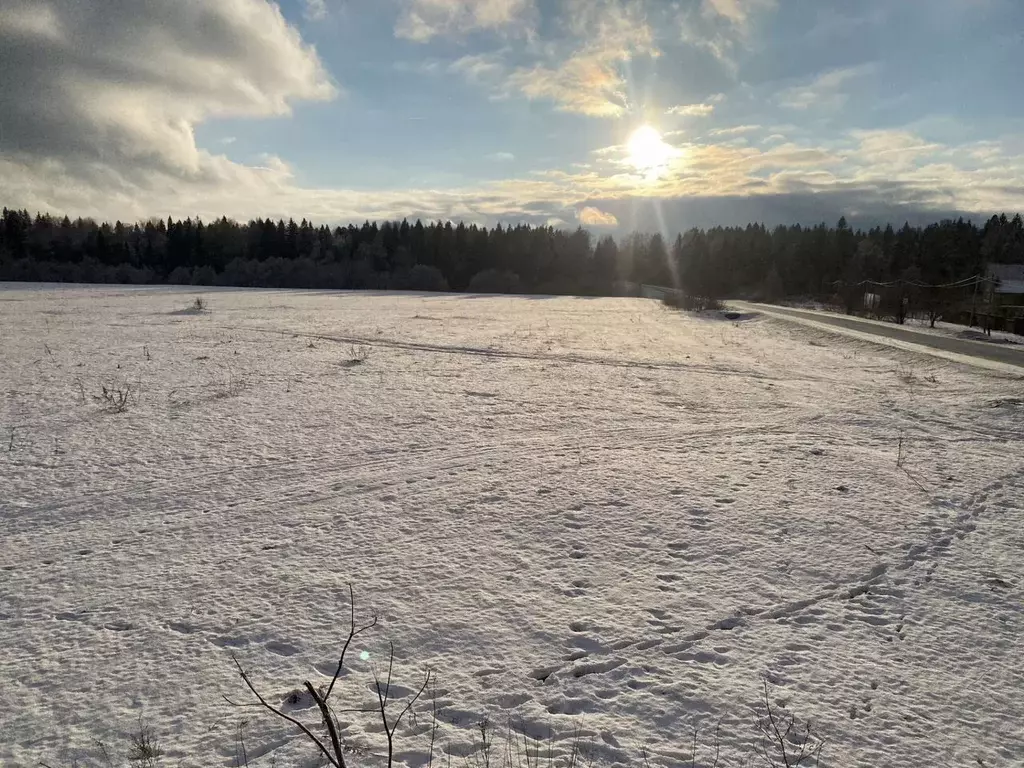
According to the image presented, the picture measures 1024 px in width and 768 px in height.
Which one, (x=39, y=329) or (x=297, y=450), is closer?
(x=297, y=450)

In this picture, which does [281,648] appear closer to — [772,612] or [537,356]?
[772,612]

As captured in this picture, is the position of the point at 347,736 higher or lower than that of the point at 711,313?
lower

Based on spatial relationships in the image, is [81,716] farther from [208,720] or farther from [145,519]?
[145,519]

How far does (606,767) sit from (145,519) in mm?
5416

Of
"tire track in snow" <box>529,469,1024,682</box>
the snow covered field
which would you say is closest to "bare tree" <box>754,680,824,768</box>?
the snow covered field

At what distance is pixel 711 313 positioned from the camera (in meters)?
38.5

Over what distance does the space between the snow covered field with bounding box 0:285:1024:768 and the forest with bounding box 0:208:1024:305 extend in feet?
220

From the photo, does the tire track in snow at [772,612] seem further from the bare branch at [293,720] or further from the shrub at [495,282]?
the shrub at [495,282]

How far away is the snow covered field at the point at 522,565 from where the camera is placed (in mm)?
3838

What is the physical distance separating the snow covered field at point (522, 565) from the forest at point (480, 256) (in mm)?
66924

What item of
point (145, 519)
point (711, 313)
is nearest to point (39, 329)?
point (145, 519)

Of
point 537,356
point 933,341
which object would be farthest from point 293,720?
point 933,341

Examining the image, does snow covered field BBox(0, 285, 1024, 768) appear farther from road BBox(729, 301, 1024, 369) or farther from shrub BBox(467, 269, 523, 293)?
shrub BBox(467, 269, 523, 293)

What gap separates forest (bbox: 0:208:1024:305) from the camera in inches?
3022
